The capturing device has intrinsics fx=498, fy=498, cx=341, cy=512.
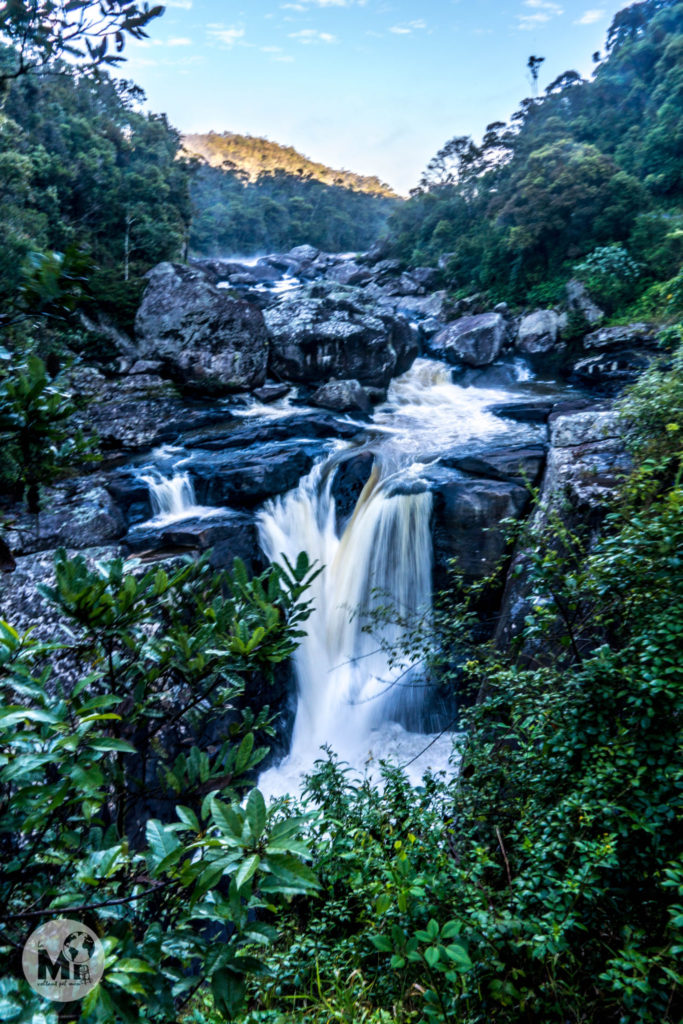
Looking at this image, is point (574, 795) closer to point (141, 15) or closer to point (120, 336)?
point (141, 15)

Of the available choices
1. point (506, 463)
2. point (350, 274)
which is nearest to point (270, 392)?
point (506, 463)

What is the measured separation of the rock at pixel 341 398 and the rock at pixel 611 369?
5.99 metres

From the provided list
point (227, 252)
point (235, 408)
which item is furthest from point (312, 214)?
point (235, 408)

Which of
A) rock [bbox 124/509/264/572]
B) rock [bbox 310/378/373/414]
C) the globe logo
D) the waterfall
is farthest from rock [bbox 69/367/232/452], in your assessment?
the globe logo

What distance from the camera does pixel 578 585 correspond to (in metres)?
2.94

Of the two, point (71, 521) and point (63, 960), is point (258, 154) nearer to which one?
point (71, 521)

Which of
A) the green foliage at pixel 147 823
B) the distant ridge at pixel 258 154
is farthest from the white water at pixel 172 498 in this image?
the distant ridge at pixel 258 154

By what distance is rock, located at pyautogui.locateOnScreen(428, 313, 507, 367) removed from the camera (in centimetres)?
1611

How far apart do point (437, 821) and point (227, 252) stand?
45.1m

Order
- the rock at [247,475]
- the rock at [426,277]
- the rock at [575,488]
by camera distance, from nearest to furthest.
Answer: the rock at [575,488], the rock at [247,475], the rock at [426,277]

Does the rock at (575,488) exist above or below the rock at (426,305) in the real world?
below

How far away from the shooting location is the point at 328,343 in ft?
42.8

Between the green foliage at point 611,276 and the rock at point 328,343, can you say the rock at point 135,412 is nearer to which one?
the rock at point 328,343

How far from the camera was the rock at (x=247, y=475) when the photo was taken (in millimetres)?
8039
